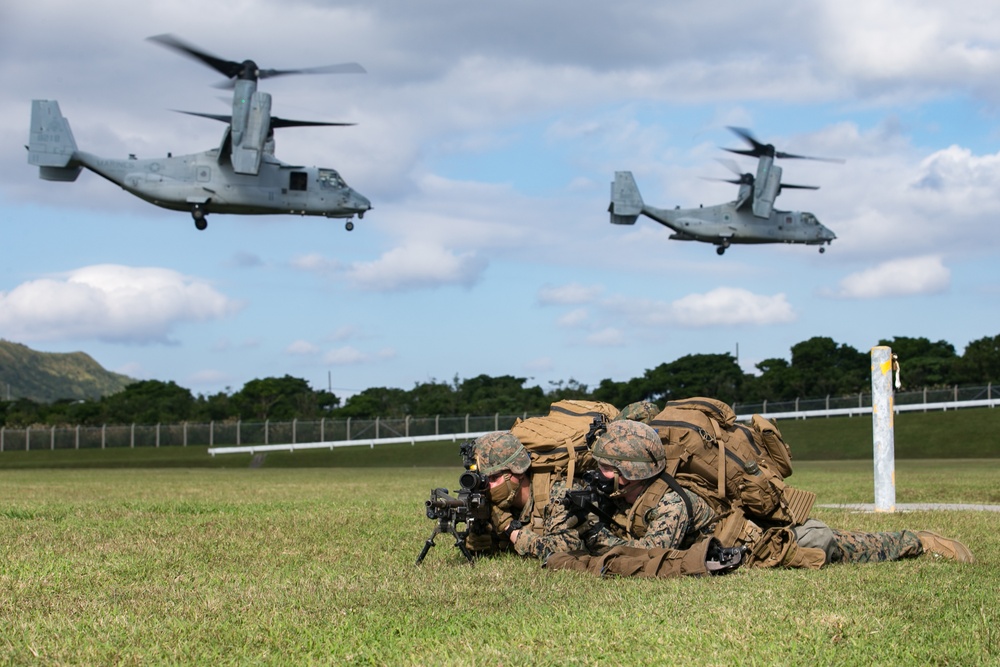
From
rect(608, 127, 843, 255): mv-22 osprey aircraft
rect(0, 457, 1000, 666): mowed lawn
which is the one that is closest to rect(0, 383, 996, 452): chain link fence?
rect(608, 127, 843, 255): mv-22 osprey aircraft

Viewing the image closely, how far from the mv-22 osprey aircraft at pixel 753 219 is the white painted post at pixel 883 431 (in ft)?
160

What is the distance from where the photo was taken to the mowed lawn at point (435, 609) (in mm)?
4766

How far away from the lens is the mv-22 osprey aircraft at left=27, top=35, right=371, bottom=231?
46.6 m

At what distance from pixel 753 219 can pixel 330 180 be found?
2532 cm

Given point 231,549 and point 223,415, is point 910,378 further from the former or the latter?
point 231,549

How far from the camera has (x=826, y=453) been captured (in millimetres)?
46219

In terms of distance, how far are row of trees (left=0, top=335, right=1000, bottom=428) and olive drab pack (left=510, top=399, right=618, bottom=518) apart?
67.1 m

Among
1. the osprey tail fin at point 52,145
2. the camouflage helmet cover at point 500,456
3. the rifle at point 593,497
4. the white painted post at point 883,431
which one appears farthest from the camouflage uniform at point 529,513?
the osprey tail fin at point 52,145

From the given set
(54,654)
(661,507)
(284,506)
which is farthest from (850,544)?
(284,506)

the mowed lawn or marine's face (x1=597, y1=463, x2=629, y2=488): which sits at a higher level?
marine's face (x1=597, y1=463, x2=629, y2=488)

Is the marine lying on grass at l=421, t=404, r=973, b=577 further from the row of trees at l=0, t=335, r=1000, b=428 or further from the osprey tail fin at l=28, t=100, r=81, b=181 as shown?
the row of trees at l=0, t=335, r=1000, b=428

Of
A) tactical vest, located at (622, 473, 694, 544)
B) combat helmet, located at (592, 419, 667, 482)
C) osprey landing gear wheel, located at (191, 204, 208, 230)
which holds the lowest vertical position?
tactical vest, located at (622, 473, 694, 544)

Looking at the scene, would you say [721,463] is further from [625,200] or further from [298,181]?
[625,200]

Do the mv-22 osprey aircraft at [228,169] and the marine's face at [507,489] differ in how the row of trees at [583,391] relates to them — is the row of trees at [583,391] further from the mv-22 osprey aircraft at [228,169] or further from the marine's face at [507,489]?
the marine's face at [507,489]
